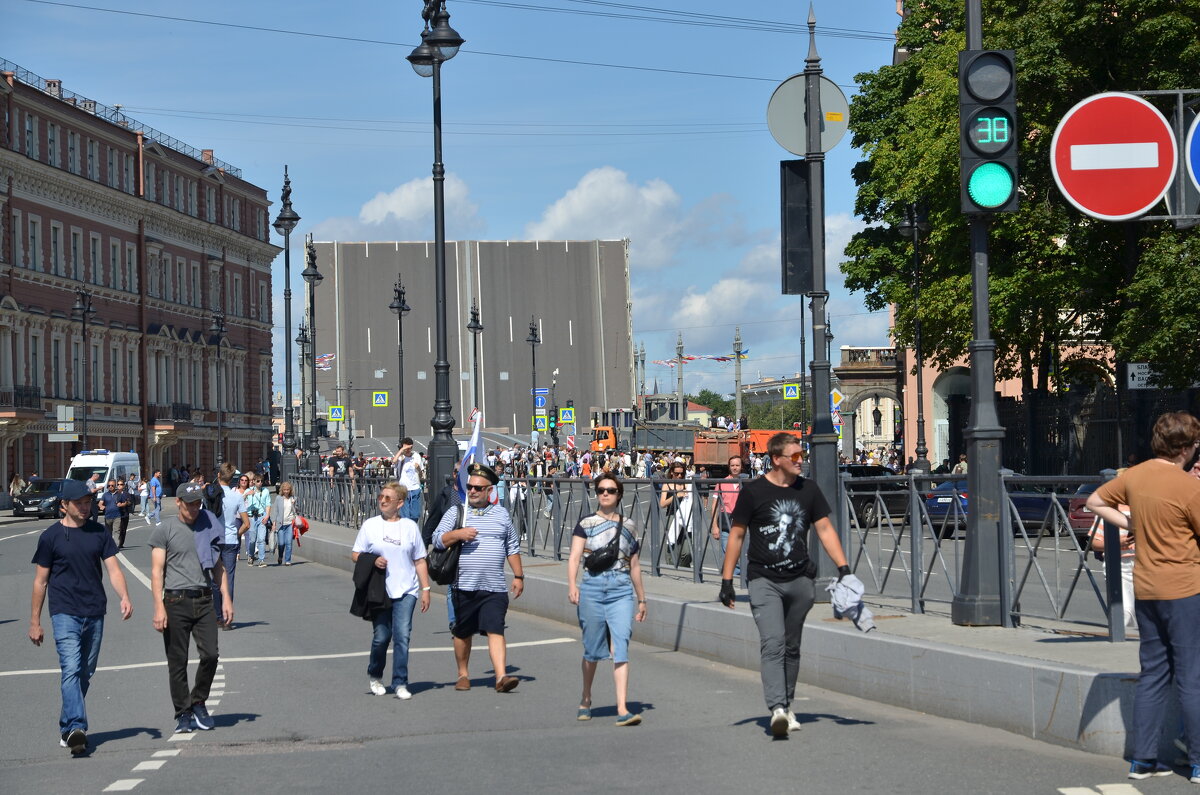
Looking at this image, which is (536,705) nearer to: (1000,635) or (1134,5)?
(1000,635)

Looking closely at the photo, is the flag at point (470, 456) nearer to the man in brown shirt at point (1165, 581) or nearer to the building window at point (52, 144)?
the man in brown shirt at point (1165, 581)

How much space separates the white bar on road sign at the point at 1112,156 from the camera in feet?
26.4

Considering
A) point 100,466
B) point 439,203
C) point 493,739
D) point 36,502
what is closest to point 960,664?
point 493,739

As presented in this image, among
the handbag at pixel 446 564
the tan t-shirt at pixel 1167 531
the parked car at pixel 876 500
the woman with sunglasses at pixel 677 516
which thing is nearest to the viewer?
the tan t-shirt at pixel 1167 531

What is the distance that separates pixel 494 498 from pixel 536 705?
Answer: 2879mm

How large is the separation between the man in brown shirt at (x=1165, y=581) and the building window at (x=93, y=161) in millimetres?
62086

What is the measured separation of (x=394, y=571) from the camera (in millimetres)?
11031

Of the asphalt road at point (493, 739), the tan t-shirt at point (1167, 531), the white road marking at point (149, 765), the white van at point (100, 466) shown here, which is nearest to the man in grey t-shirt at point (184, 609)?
the asphalt road at point (493, 739)

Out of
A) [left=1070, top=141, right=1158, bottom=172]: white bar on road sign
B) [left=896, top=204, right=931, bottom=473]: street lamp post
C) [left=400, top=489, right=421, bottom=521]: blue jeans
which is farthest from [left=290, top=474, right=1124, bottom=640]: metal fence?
[left=896, top=204, right=931, bottom=473]: street lamp post

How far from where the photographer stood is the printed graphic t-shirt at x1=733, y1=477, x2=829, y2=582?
855cm

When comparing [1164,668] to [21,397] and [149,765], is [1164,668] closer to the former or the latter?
[149,765]

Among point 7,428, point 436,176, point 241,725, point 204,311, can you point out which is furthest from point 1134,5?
point 204,311

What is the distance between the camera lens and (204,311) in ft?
251

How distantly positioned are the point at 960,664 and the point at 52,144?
58.0m
